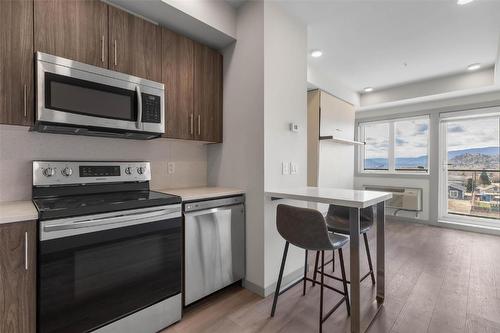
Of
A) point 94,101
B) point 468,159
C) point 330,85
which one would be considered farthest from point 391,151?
point 94,101

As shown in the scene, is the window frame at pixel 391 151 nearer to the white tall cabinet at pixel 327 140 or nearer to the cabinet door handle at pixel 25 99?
the white tall cabinet at pixel 327 140

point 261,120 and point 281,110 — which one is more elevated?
point 281,110

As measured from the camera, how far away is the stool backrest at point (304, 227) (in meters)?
1.62

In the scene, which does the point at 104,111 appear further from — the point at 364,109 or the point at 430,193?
the point at 430,193

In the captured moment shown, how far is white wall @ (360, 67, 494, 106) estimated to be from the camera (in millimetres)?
3801

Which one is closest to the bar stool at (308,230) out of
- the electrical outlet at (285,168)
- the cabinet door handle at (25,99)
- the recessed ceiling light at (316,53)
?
the electrical outlet at (285,168)

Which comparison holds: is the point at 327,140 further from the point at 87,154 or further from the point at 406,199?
the point at 87,154

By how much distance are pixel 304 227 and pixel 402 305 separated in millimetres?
1232

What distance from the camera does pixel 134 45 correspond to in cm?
195

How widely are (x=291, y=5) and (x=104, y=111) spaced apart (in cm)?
189

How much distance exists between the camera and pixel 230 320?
1872mm

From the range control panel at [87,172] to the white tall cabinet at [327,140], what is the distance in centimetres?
255

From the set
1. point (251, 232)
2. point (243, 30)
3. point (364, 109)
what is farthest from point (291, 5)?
point (364, 109)

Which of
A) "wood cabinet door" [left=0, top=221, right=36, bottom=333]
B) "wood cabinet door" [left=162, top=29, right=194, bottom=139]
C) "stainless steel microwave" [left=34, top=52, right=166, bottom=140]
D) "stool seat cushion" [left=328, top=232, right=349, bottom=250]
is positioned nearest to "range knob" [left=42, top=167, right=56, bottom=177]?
"stainless steel microwave" [left=34, top=52, right=166, bottom=140]
